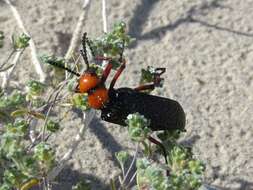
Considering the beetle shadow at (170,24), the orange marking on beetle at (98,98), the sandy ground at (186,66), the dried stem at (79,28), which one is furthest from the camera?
the beetle shadow at (170,24)

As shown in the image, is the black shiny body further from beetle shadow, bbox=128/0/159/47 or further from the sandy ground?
beetle shadow, bbox=128/0/159/47

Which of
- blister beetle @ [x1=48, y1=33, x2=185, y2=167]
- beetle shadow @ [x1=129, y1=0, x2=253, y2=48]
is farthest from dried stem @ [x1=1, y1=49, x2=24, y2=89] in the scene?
beetle shadow @ [x1=129, y1=0, x2=253, y2=48]

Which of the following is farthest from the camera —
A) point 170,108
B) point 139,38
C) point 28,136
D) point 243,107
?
point 139,38

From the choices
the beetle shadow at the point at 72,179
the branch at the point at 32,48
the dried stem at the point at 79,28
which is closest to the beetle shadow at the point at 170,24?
the dried stem at the point at 79,28

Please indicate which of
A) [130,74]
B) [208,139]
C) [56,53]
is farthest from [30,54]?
[208,139]

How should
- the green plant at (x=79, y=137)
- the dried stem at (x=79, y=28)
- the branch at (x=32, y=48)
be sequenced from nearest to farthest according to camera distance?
1. the green plant at (x=79, y=137)
2. the branch at (x=32, y=48)
3. the dried stem at (x=79, y=28)

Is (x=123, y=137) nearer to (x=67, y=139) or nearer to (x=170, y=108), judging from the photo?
(x=67, y=139)

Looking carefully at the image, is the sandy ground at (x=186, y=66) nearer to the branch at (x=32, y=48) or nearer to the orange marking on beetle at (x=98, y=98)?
the branch at (x=32, y=48)

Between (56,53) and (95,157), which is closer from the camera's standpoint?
(95,157)
